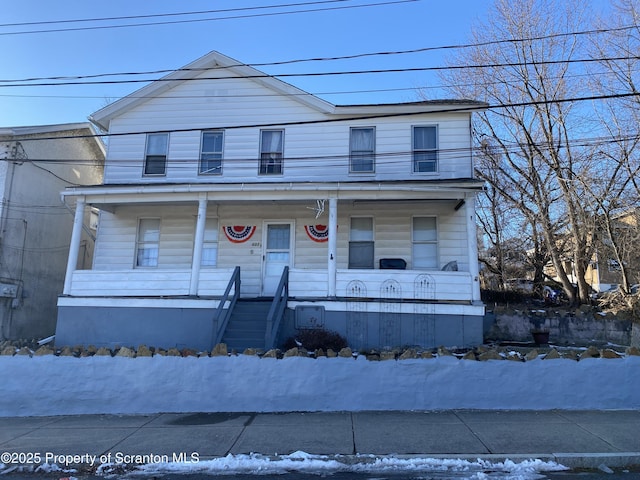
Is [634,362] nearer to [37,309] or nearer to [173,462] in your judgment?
[173,462]

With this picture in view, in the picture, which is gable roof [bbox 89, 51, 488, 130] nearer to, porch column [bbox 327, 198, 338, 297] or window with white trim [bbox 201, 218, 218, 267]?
porch column [bbox 327, 198, 338, 297]

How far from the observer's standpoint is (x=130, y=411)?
26.1ft

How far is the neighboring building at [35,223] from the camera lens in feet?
47.6

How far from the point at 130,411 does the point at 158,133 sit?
29.9ft

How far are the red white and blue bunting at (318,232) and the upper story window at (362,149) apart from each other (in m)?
1.89

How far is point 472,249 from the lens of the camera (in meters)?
11.3

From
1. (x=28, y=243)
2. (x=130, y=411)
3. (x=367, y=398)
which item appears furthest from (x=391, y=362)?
(x=28, y=243)

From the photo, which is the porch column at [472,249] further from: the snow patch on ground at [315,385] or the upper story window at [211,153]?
the upper story window at [211,153]

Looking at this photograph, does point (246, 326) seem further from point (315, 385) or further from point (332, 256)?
point (315, 385)

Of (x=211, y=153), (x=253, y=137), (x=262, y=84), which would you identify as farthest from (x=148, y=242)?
(x=262, y=84)

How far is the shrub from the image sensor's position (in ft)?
32.6

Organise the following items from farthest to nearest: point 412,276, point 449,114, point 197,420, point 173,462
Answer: point 449,114 → point 412,276 → point 197,420 → point 173,462

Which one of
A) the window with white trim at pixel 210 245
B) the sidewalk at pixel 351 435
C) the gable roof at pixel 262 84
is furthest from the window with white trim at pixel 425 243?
the sidewalk at pixel 351 435

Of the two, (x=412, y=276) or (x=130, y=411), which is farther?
(x=412, y=276)
